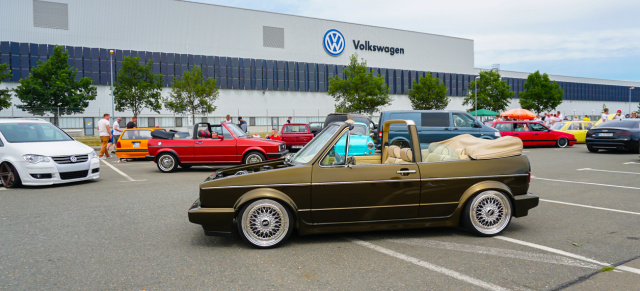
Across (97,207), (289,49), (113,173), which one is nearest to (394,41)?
(289,49)

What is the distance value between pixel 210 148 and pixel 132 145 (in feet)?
19.6

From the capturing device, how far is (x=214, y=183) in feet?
16.1

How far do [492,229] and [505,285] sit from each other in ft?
5.47

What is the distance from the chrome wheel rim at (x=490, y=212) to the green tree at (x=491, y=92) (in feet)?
190

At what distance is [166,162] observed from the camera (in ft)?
42.6

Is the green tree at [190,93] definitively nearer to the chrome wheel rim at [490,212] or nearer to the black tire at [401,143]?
the black tire at [401,143]

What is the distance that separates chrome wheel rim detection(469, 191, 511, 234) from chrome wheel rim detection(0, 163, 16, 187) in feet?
32.4

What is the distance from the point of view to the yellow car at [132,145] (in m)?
16.9

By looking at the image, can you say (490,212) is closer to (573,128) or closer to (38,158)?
(38,158)

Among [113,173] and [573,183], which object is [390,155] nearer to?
[573,183]

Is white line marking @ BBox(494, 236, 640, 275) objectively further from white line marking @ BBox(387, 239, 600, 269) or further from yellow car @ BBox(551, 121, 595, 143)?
yellow car @ BBox(551, 121, 595, 143)

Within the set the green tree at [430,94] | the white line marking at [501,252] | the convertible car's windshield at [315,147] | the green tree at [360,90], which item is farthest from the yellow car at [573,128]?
the green tree at [430,94]

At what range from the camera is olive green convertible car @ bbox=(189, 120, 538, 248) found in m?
4.90

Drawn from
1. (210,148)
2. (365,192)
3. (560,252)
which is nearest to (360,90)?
(210,148)
